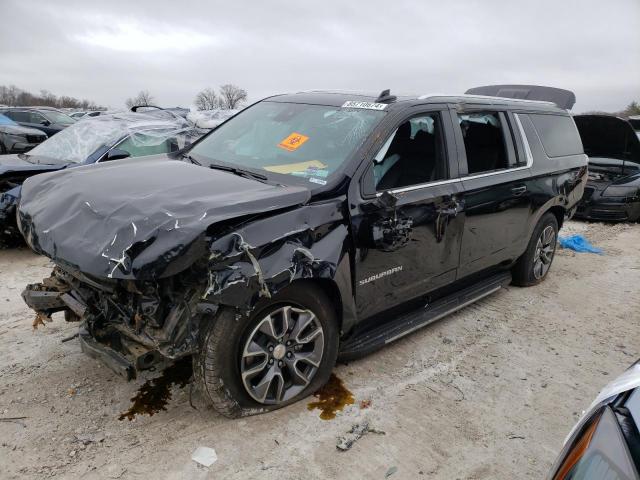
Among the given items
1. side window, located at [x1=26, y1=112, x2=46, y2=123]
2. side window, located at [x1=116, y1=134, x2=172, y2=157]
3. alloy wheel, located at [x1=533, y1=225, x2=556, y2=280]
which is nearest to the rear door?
alloy wheel, located at [x1=533, y1=225, x2=556, y2=280]

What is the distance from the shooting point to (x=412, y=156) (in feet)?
12.5

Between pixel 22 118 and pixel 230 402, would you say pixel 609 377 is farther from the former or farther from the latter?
pixel 22 118

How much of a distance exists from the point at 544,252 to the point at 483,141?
1.82 m

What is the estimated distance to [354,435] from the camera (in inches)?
111

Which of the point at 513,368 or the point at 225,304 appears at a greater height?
the point at 225,304

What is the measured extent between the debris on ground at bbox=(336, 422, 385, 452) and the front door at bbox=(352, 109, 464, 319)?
2.30 feet

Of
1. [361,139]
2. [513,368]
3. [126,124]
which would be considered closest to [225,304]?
[361,139]

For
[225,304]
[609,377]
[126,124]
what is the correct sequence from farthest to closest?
[126,124], [609,377], [225,304]

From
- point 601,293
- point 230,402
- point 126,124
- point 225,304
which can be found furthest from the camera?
point 126,124

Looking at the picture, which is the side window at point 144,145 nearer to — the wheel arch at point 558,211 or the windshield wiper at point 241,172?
the windshield wiper at point 241,172

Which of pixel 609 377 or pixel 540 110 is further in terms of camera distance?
pixel 540 110

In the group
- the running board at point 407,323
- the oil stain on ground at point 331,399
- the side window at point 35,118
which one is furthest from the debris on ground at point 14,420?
the side window at point 35,118

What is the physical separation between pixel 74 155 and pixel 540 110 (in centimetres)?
541

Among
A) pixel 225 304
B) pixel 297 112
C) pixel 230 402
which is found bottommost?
pixel 230 402
